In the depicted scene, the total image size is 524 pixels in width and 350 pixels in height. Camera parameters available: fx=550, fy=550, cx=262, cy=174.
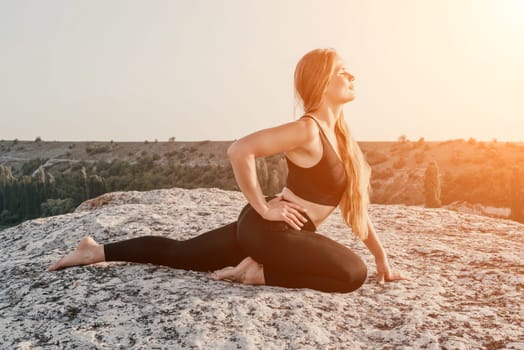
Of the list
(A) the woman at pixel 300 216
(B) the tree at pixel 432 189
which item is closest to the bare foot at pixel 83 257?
(A) the woman at pixel 300 216

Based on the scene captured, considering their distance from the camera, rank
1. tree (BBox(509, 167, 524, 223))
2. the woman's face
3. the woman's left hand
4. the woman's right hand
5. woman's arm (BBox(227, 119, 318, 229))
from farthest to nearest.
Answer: tree (BBox(509, 167, 524, 223)) < the woman's left hand < the woman's face < the woman's right hand < woman's arm (BBox(227, 119, 318, 229))

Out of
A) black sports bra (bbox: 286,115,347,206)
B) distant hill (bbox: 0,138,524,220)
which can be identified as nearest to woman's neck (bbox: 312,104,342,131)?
black sports bra (bbox: 286,115,347,206)

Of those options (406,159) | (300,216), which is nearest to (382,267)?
(300,216)

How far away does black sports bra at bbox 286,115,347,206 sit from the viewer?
379 cm

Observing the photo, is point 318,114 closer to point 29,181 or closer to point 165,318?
point 165,318

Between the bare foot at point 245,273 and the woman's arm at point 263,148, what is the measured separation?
1.31 ft

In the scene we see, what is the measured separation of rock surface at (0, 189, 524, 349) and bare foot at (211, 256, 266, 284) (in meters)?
0.07

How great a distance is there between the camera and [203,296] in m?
3.52

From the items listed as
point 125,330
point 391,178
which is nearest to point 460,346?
point 125,330

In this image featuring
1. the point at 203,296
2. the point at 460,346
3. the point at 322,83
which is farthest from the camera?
the point at 322,83

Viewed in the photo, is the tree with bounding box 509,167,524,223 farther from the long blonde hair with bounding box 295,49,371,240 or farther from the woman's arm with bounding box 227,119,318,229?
the woman's arm with bounding box 227,119,318,229

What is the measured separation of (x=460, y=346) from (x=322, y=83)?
6.17 feet

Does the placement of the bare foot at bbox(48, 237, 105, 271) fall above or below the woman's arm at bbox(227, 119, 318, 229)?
below

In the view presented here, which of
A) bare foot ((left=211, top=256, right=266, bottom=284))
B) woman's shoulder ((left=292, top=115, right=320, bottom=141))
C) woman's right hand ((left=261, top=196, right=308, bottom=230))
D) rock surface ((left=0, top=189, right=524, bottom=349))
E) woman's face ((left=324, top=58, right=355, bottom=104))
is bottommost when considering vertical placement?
rock surface ((left=0, top=189, right=524, bottom=349))
